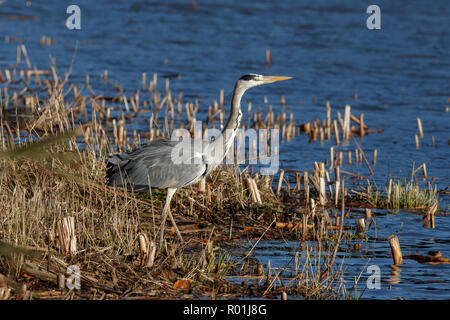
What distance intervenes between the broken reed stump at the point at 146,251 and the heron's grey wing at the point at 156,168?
1.51 metres

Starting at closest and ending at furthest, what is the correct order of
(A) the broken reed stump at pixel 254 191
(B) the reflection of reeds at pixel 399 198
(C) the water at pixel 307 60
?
(A) the broken reed stump at pixel 254 191
(C) the water at pixel 307 60
(B) the reflection of reeds at pixel 399 198

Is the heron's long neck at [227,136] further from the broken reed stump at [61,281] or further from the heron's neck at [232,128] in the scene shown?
the broken reed stump at [61,281]

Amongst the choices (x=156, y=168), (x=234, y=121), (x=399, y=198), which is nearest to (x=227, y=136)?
(x=234, y=121)

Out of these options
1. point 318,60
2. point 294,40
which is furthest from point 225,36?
point 318,60

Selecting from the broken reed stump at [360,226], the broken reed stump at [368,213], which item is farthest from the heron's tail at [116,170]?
the broken reed stump at [368,213]

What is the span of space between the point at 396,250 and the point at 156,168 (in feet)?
8.39

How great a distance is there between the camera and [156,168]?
8406 millimetres

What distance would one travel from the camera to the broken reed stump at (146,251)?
21.5 ft

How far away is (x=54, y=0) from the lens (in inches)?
1114

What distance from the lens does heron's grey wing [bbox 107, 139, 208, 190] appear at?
826 cm

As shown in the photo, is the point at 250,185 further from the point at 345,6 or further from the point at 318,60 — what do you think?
the point at 345,6

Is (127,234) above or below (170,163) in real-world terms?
below

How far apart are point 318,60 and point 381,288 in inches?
574

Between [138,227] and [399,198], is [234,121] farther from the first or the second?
[399,198]
